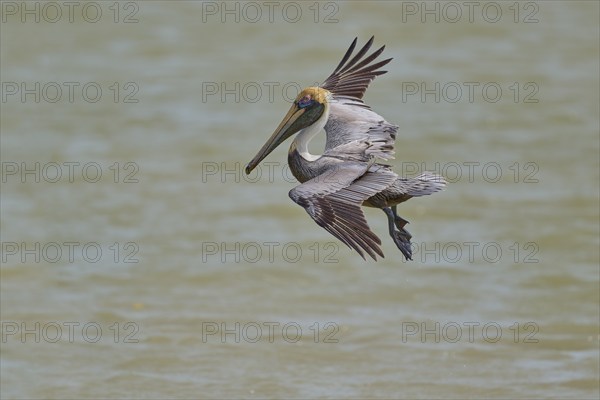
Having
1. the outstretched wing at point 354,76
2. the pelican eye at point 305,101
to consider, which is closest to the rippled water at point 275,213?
the outstretched wing at point 354,76

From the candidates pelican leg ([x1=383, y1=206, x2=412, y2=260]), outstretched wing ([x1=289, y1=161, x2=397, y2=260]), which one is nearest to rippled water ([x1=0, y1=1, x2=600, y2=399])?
pelican leg ([x1=383, y1=206, x2=412, y2=260])

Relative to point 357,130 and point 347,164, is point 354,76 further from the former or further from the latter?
point 347,164

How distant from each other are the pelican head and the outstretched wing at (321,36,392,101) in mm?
812

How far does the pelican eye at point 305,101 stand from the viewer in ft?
29.5

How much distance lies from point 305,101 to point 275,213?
22.4 ft

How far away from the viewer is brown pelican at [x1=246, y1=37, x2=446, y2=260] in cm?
779

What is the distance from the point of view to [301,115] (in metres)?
8.98

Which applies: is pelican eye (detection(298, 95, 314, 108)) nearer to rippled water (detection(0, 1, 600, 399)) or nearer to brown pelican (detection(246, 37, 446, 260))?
brown pelican (detection(246, 37, 446, 260))

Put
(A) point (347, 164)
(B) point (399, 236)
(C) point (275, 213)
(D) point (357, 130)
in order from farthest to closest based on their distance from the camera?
(C) point (275, 213), (D) point (357, 130), (B) point (399, 236), (A) point (347, 164)

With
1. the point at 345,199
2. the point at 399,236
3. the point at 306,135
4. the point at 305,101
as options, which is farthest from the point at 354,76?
the point at 345,199

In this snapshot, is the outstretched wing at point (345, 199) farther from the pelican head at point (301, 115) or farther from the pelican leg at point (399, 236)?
the pelican head at point (301, 115)

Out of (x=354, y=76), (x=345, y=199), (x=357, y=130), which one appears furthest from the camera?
(x=354, y=76)

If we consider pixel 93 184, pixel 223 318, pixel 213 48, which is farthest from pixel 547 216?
pixel 213 48

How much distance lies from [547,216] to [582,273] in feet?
5.10
